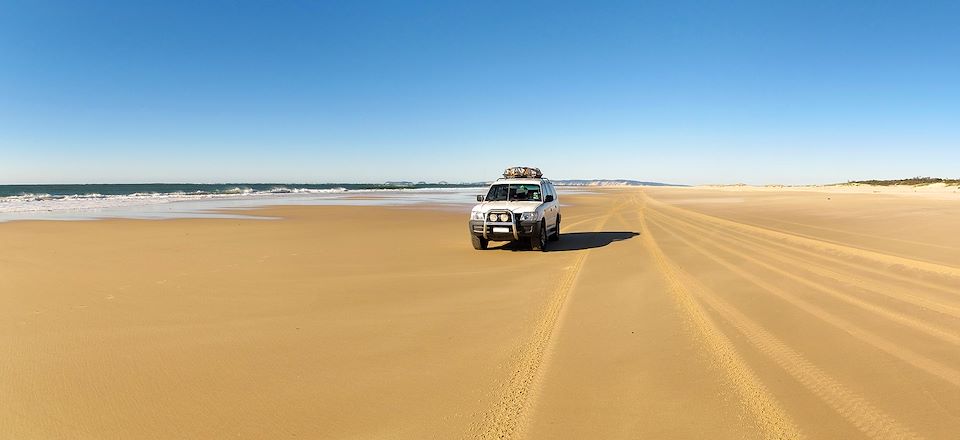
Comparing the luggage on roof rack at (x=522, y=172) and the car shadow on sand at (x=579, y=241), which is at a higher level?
the luggage on roof rack at (x=522, y=172)

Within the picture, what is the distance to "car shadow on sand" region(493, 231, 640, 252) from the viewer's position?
46.1 ft

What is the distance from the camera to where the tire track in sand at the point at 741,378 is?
3578 mm

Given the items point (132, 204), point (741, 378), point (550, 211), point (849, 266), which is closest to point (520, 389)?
point (741, 378)

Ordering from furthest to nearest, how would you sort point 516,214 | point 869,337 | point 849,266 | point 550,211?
point 550,211
point 516,214
point 849,266
point 869,337

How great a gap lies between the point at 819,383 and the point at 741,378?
0.61 meters

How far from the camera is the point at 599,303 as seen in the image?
24.1 ft

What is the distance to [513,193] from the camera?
48.4ft

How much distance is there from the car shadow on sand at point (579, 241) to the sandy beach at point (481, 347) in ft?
8.01

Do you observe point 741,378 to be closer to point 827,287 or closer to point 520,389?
point 520,389

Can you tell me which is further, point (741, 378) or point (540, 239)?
point (540, 239)

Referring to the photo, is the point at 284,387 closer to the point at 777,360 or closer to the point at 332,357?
the point at 332,357

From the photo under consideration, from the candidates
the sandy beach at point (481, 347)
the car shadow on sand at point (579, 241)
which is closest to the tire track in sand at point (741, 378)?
the sandy beach at point (481, 347)

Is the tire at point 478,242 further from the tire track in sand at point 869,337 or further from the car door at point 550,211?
the tire track in sand at point 869,337

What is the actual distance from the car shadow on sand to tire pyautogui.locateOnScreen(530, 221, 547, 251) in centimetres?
51
